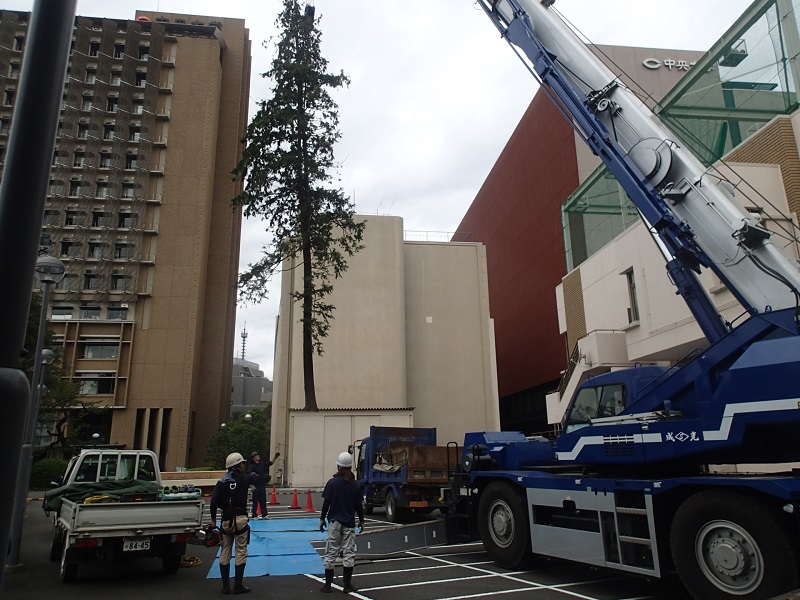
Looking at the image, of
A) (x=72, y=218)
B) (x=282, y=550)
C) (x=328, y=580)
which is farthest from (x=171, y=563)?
(x=72, y=218)

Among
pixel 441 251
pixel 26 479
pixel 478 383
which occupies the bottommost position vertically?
pixel 26 479

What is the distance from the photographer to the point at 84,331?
5472cm

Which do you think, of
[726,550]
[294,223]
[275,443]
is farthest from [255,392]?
[726,550]

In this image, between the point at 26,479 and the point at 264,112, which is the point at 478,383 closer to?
the point at 264,112

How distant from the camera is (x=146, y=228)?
57.5 metres

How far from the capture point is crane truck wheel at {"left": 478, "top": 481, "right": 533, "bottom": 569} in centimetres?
976

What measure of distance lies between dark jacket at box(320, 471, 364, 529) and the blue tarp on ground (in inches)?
75.8

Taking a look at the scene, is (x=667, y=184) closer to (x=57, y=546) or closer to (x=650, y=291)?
(x=57, y=546)

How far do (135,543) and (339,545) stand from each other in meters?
3.00

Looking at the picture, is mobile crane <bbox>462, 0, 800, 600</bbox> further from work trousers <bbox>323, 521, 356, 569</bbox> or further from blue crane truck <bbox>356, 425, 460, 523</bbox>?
blue crane truck <bbox>356, 425, 460, 523</bbox>

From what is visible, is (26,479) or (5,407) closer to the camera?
(5,407)

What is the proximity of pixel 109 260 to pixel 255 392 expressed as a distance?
7317cm

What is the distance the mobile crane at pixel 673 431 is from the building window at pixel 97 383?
164 ft

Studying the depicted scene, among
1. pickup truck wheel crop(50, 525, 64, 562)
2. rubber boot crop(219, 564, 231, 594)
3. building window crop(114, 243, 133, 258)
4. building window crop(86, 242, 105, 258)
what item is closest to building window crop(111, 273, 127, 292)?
building window crop(114, 243, 133, 258)
